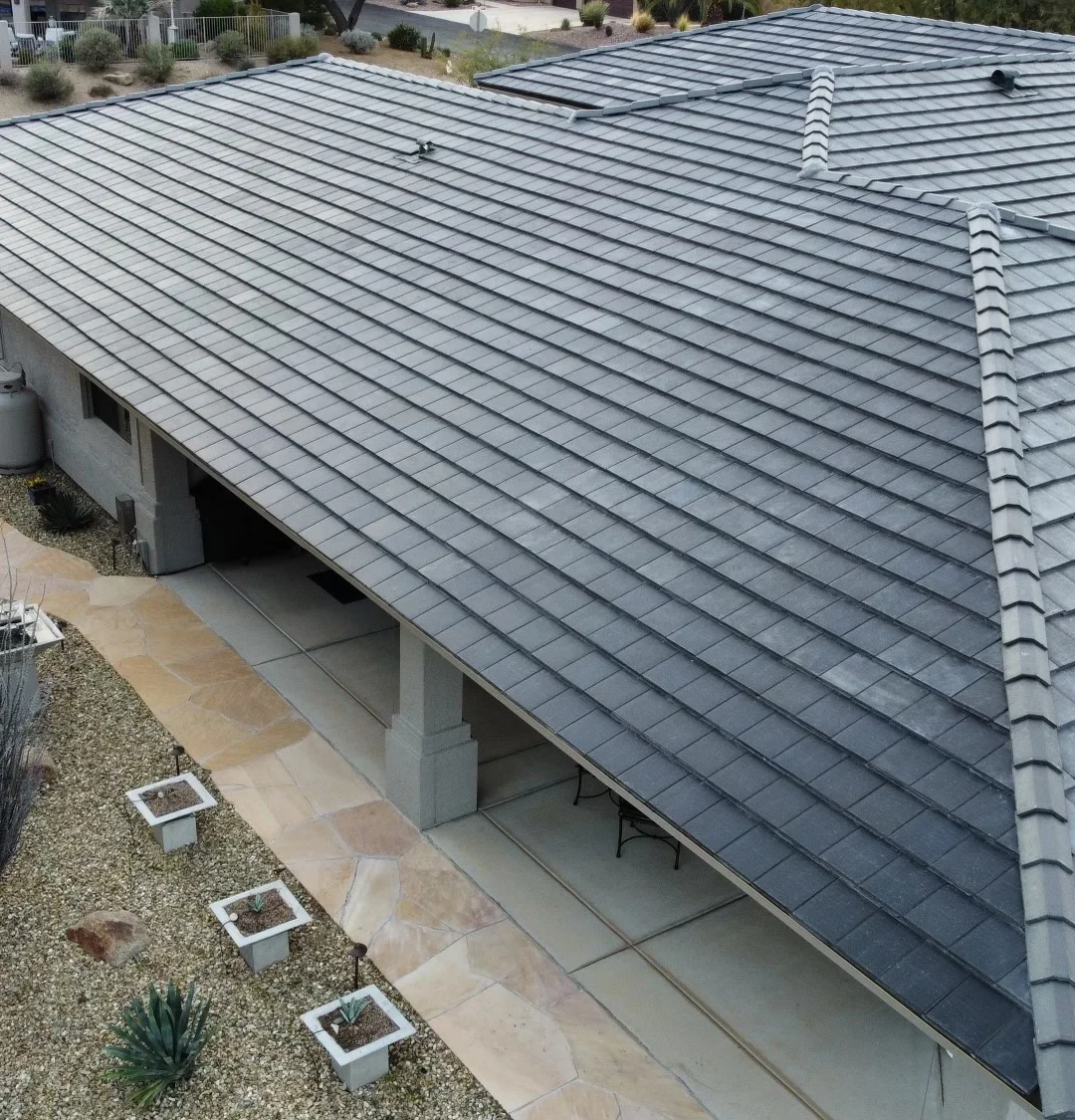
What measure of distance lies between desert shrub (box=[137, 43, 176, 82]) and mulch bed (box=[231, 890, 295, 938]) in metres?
40.9

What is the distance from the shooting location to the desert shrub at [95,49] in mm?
43969

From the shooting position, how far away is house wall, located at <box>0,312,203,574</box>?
48.8 feet

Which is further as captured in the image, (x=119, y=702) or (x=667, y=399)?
(x=119, y=702)

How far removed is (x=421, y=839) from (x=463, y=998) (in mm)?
1877

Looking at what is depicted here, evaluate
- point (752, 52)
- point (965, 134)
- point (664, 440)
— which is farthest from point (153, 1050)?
point (752, 52)

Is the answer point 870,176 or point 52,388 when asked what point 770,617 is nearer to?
point 870,176

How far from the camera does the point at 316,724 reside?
41.1 ft

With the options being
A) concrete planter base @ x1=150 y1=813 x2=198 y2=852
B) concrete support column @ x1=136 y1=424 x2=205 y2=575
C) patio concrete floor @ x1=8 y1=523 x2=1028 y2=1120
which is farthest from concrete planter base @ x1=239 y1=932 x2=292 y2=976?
concrete support column @ x1=136 y1=424 x2=205 y2=575

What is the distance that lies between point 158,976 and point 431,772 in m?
2.72

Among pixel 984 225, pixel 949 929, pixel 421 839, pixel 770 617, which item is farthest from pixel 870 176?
pixel 949 929

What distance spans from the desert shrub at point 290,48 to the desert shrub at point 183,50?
2.81 metres

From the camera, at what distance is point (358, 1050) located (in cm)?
845

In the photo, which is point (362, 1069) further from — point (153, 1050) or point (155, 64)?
point (155, 64)

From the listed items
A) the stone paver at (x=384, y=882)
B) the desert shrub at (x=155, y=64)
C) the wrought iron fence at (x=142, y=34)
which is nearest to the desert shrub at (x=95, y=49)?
the wrought iron fence at (x=142, y=34)
